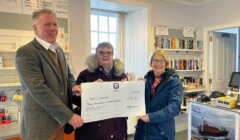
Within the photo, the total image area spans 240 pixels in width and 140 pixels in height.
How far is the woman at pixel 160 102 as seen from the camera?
168 centimetres

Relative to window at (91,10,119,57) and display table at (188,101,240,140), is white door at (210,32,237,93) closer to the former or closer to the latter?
display table at (188,101,240,140)

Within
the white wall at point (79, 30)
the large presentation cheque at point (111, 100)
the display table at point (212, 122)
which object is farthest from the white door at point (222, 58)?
the large presentation cheque at point (111, 100)

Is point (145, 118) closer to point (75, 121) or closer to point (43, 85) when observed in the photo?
point (75, 121)

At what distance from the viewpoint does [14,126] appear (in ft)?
8.06

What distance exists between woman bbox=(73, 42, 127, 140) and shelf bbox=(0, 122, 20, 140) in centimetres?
98

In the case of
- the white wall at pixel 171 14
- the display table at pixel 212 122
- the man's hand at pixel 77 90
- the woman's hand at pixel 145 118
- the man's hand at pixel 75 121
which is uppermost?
the white wall at pixel 171 14

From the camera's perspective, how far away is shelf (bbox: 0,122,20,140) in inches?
86.7

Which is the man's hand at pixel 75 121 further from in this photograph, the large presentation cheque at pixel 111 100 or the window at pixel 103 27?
the window at pixel 103 27

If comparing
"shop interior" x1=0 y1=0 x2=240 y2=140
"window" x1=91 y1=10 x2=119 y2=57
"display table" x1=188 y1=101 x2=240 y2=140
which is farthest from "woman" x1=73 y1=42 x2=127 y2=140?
"window" x1=91 y1=10 x2=119 y2=57

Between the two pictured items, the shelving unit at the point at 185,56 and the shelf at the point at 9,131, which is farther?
the shelving unit at the point at 185,56

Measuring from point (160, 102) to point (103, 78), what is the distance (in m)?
0.50

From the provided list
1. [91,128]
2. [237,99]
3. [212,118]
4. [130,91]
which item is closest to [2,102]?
[91,128]

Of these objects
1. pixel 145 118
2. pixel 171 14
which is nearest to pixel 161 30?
pixel 171 14

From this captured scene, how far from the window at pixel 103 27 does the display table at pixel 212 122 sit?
1.90 meters
